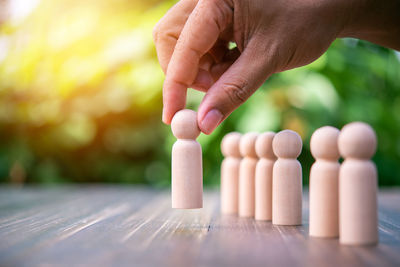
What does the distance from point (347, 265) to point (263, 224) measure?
35 cm

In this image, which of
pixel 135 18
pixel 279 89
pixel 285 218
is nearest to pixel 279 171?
pixel 285 218

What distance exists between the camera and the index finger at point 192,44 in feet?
→ 2.70

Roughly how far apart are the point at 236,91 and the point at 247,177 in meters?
0.27

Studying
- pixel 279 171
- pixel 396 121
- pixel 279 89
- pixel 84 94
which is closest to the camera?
pixel 279 171

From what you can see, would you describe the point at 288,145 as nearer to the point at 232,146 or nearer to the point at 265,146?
the point at 265,146

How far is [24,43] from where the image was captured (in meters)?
3.02

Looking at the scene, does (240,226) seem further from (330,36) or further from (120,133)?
(120,133)

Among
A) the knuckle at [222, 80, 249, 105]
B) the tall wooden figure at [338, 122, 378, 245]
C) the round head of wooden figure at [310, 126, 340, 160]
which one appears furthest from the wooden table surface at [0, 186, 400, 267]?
the knuckle at [222, 80, 249, 105]

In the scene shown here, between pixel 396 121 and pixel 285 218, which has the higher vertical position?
pixel 396 121

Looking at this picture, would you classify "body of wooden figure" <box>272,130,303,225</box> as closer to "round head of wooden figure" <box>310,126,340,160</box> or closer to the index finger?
"round head of wooden figure" <box>310,126,340,160</box>

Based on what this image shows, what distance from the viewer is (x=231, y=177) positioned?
1.09m

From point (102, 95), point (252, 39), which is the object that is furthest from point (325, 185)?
point (102, 95)

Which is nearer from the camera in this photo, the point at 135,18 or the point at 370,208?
the point at 370,208

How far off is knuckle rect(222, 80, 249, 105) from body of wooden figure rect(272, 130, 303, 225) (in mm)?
111
